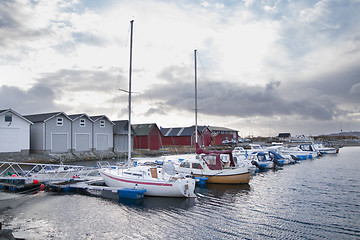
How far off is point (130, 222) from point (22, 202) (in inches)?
327

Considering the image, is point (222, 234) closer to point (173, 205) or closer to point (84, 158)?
point (173, 205)

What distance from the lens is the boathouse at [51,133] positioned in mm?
41688

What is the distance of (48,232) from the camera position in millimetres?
12469

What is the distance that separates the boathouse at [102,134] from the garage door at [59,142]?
5.63m

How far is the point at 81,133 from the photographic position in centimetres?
4666

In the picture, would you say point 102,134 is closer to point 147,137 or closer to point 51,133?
point 51,133

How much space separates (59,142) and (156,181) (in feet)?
98.3

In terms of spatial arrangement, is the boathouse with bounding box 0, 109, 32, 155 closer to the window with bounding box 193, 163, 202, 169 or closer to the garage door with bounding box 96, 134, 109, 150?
the garage door with bounding box 96, 134, 109, 150

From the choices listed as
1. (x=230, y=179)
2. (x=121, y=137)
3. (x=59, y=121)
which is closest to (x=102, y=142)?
(x=121, y=137)

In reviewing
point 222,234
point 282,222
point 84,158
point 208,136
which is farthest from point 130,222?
point 208,136

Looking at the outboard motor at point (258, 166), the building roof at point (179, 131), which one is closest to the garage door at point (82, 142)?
the outboard motor at point (258, 166)

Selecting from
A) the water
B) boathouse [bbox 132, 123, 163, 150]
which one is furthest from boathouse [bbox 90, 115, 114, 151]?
the water

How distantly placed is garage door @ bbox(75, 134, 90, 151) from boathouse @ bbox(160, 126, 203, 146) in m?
34.3

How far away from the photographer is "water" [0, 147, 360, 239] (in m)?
12.4
